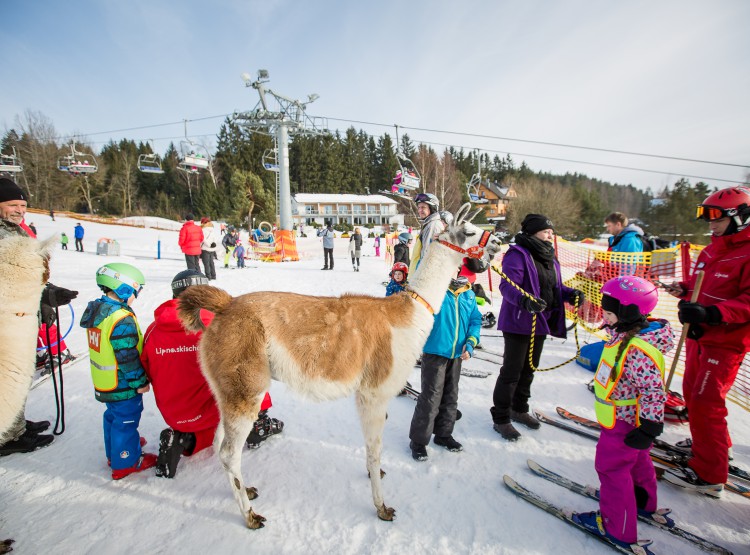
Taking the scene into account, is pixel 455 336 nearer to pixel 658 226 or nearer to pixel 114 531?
pixel 114 531

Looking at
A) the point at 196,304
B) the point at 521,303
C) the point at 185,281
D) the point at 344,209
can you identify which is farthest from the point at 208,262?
the point at 344,209

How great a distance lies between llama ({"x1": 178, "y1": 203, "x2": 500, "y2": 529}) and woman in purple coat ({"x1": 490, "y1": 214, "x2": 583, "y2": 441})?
1175 millimetres

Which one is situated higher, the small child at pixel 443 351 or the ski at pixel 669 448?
the small child at pixel 443 351

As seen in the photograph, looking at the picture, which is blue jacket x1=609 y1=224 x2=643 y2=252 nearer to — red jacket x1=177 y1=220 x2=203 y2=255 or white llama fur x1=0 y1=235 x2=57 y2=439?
white llama fur x1=0 y1=235 x2=57 y2=439

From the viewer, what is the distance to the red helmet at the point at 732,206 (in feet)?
8.46

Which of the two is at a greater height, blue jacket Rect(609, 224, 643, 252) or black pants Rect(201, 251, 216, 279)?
blue jacket Rect(609, 224, 643, 252)

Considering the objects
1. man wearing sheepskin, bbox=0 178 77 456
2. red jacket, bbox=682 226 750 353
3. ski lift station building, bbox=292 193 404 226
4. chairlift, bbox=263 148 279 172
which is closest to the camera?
red jacket, bbox=682 226 750 353

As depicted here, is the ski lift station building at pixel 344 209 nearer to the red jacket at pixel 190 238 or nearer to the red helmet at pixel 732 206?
the red jacket at pixel 190 238

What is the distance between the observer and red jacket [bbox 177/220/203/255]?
9289mm

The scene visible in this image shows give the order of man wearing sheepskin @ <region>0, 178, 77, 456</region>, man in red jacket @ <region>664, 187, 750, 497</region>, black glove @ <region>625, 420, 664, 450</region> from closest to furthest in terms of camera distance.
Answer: black glove @ <region>625, 420, 664, 450</region>, man in red jacket @ <region>664, 187, 750, 497</region>, man wearing sheepskin @ <region>0, 178, 77, 456</region>

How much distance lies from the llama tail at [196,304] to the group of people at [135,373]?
17.6 inches

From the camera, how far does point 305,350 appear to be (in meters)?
2.19

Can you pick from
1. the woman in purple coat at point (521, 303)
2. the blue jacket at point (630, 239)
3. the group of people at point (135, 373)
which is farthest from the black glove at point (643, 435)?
the blue jacket at point (630, 239)

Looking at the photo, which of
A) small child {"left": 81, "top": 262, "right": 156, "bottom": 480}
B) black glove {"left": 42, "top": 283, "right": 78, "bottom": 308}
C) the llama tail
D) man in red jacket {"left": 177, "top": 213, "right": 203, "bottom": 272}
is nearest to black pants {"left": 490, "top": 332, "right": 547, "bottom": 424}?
the llama tail
